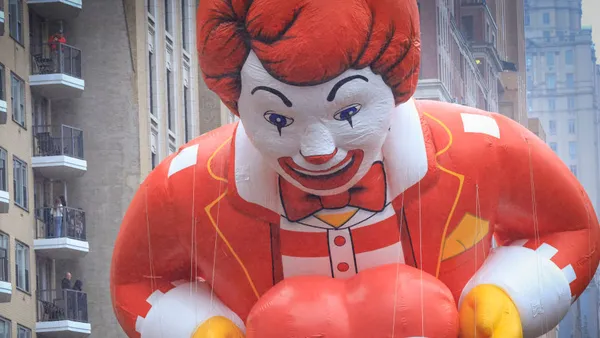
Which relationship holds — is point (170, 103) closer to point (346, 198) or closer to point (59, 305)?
point (59, 305)

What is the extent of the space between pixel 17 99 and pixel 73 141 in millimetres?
1849

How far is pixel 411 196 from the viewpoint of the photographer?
15.7m

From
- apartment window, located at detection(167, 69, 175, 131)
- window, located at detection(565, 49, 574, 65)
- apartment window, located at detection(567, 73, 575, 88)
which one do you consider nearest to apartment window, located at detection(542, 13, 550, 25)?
window, located at detection(565, 49, 574, 65)

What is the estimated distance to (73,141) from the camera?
36.2 m

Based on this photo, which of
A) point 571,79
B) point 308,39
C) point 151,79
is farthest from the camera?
point 571,79

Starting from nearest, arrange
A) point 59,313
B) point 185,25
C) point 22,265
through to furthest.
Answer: point 22,265, point 59,313, point 185,25

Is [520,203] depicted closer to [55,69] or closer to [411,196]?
[411,196]

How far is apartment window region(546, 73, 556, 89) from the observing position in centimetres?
6847

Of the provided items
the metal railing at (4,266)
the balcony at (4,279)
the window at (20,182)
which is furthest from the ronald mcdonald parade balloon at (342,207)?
the window at (20,182)

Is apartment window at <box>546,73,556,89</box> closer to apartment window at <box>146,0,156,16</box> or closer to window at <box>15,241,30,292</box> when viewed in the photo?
apartment window at <box>146,0,156,16</box>

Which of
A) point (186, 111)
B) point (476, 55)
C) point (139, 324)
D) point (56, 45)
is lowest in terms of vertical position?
point (139, 324)

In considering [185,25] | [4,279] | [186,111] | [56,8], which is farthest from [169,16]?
[4,279]

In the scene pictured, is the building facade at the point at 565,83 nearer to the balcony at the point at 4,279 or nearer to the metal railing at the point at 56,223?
the metal railing at the point at 56,223

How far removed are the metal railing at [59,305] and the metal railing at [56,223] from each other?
3.26 ft
